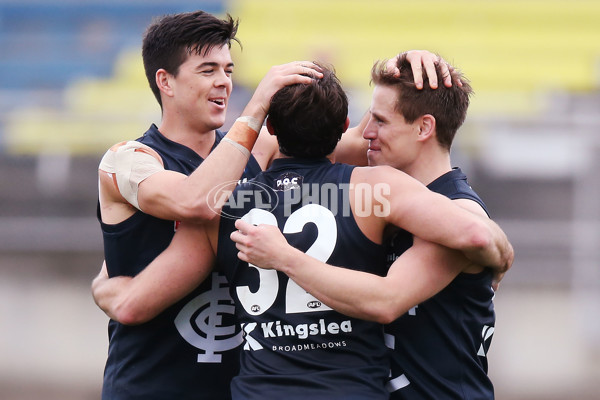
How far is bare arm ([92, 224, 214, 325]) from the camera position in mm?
2994

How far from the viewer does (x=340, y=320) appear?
274cm

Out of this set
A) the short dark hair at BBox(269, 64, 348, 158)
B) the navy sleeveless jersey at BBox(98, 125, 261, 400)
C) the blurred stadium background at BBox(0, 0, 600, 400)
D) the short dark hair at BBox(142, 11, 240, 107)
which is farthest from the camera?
the blurred stadium background at BBox(0, 0, 600, 400)

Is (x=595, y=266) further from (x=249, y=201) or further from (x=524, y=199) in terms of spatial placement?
(x=249, y=201)

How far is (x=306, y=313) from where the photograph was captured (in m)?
2.73

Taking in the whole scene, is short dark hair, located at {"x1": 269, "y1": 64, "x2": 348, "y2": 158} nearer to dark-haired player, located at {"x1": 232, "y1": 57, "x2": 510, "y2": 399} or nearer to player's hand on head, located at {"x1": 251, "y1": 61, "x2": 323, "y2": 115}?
player's hand on head, located at {"x1": 251, "y1": 61, "x2": 323, "y2": 115}

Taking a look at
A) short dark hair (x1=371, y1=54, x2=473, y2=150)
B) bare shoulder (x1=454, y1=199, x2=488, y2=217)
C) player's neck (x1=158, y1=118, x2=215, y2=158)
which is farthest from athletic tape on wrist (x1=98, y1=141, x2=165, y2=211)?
bare shoulder (x1=454, y1=199, x2=488, y2=217)

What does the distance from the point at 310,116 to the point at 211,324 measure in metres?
1.07

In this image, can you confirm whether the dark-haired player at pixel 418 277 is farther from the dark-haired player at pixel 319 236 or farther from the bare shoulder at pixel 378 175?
the bare shoulder at pixel 378 175

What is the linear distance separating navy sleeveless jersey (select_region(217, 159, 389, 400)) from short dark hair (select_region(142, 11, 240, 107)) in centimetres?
88

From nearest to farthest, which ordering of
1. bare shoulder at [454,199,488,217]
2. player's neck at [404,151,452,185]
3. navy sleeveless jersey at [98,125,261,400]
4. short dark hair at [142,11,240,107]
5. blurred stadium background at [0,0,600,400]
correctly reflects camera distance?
bare shoulder at [454,199,488,217] < player's neck at [404,151,452,185] < navy sleeveless jersey at [98,125,261,400] < short dark hair at [142,11,240,107] < blurred stadium background at [0,0,600,400]

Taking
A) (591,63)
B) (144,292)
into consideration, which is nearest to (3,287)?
(144,292)

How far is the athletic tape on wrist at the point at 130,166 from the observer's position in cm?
304

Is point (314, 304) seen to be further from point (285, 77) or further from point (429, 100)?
point (429, 100)

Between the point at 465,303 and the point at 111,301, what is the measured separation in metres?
1.39
